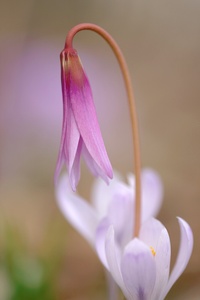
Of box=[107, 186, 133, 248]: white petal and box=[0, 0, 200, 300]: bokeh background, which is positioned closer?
box=[107, 186, 133, 248]: white petal

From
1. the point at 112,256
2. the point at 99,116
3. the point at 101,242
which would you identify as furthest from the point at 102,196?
the point at 99,116

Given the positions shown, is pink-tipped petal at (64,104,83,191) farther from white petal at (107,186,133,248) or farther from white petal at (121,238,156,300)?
white petal at (107,186,133,248)

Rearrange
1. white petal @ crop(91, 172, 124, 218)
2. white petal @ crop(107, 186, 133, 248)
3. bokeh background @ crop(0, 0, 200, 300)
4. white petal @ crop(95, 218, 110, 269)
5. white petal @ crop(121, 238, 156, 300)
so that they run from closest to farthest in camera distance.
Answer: white petal @ crop(121, 238, 156, 300) < white petal @ crop(95, 218, 110, 269) < white petal @ crop(107, 186, 133, 248) < white petal @ crop(91, 172, 124, 218) < bokeh background @ crop(0, 0, 200, 300)

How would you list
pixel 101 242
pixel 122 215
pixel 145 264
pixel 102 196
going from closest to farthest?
pixel 145 264
pixel 101 242
pixel 122 215
pixel 102 196

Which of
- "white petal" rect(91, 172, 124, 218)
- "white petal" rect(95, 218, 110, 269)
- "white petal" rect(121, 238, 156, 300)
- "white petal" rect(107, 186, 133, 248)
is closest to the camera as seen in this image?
"white petal" rect(121, 238, 156, 300)

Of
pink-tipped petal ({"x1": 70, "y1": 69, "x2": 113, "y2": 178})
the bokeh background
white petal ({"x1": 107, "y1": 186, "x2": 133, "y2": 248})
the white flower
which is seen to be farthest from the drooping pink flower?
the bokeh background

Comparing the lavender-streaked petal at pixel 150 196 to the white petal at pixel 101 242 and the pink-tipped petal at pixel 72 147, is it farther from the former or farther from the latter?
the pink-tipped petal at pixel 72 147

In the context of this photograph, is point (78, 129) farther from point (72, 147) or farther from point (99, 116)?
point (99, 116)

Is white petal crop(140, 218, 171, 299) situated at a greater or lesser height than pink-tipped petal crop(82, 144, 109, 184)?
lesser
